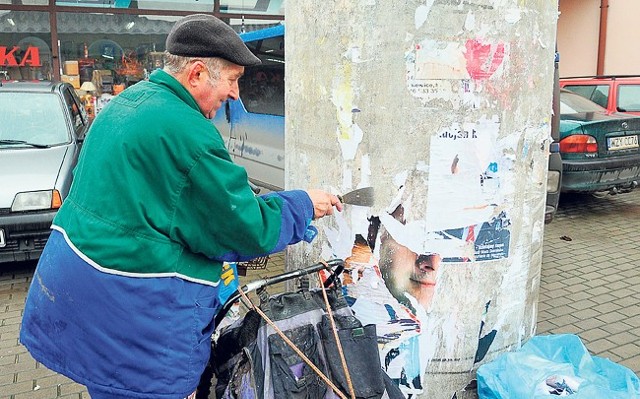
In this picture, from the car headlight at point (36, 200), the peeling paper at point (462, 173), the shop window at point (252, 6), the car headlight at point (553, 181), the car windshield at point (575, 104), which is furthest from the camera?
the shop window at point (252, 6)

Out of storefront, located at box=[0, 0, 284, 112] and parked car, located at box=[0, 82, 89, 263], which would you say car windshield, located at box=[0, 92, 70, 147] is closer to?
parked car, located at box=[0, 82, 89, 263]

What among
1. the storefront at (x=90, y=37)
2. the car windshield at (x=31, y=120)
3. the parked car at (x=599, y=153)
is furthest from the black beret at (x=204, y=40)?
the storefront at (x=90, y=37)

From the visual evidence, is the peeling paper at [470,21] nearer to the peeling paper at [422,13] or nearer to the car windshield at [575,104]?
the peeling paper at [422,13]

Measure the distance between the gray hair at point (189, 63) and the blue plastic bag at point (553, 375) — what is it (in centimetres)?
173

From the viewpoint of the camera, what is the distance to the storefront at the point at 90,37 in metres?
11.2

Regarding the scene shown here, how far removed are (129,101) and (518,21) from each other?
158 cm

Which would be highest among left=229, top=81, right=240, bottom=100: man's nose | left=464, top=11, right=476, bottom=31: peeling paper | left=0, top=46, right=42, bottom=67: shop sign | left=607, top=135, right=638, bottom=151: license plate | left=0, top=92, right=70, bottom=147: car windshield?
left=0, top=46, right=42, bottom=67: shop sign

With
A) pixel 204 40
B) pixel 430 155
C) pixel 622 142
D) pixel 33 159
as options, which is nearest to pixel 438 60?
pixel 430 155

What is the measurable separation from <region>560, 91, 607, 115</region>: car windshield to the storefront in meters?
6.96

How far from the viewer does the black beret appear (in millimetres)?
1858

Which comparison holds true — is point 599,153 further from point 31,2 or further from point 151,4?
point 31,2

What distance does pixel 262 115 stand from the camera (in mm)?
7020

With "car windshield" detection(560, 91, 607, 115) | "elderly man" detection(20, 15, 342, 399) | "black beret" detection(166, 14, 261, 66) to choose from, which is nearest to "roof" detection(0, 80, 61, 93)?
"elderly man" detection(20, 15, 342, 399)

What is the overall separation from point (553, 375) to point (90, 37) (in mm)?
11206
